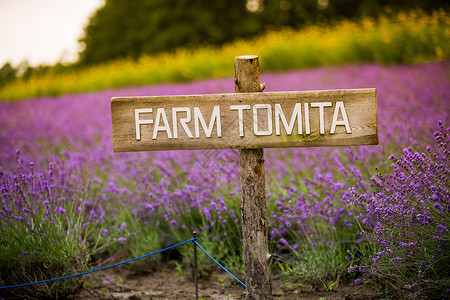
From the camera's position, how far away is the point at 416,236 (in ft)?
6.95

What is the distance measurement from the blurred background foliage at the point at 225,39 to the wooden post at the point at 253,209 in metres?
6.52

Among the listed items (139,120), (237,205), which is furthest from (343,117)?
(237,205)

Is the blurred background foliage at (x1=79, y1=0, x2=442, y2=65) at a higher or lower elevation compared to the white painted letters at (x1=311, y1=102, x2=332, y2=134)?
higher

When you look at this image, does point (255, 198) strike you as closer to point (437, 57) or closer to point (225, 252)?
point (225, 252)

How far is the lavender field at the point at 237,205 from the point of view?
2.15m

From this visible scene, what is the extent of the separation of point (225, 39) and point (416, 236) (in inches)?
645

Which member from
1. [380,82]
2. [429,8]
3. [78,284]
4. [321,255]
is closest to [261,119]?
[321,255]

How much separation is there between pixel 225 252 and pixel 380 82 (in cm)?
410

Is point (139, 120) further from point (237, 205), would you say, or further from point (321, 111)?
point (237, 205)

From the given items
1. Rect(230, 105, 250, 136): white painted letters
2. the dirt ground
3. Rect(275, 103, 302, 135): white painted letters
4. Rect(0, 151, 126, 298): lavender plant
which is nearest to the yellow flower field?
the dirt ground

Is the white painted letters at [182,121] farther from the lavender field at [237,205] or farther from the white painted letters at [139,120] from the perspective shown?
the lavender field at [237,205]

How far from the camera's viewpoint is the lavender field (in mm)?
2152

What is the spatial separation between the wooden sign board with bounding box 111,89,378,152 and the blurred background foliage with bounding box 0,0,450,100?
6394 millimetres

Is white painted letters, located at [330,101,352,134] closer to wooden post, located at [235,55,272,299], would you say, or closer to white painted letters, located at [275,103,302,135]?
white painted letters, located at [275,103,302,135]
